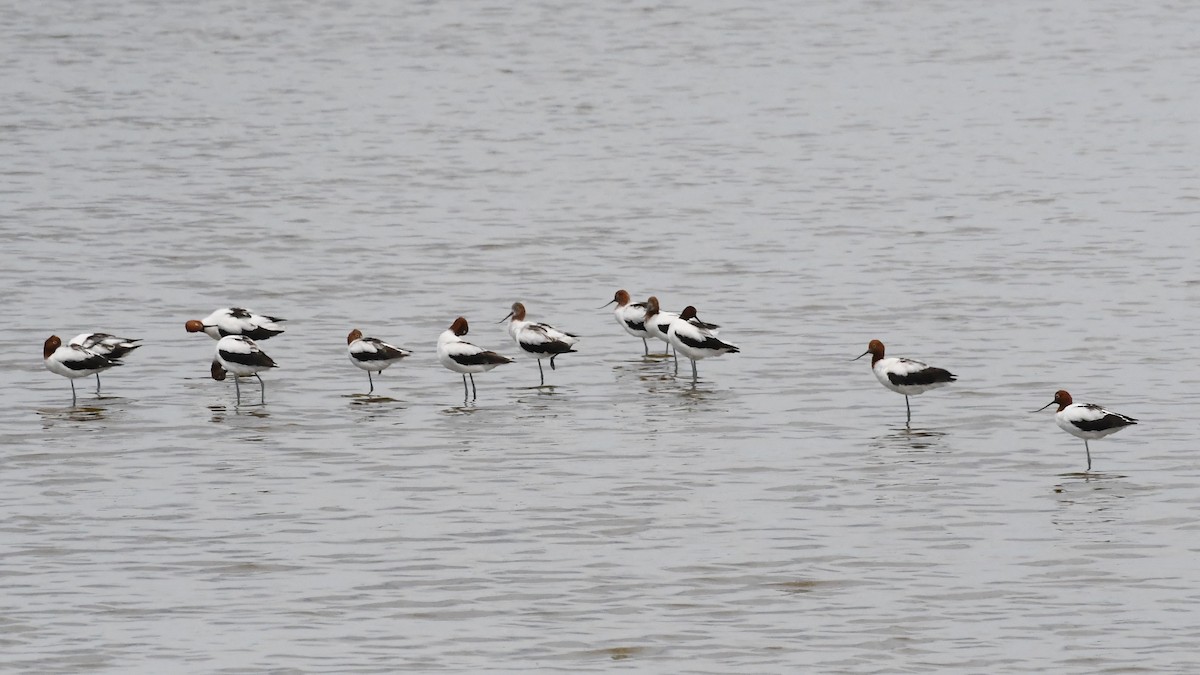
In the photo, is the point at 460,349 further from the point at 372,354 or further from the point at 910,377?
the point at 910,377

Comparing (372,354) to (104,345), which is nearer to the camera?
(372,354)

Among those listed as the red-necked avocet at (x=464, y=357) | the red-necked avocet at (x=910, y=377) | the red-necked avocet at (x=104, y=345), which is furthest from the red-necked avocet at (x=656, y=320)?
the red-necked avocet at (x=104, y=345)

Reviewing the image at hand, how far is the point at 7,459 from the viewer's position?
20703 millimetres

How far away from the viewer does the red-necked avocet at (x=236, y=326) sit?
83.7 ft

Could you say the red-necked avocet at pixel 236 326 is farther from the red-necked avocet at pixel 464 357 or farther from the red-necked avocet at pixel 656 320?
the red-necked avocet at pixel 656 320

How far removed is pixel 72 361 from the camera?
2325cm

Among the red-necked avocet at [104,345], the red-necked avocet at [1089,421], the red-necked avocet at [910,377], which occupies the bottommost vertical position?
the red-necked avocet at [1089,421]

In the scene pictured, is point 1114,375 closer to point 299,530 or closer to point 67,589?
point 299,530

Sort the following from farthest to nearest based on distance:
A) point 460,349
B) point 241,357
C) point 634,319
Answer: point 634,319
point 460,349
point 241,357

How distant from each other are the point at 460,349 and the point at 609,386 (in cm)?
202

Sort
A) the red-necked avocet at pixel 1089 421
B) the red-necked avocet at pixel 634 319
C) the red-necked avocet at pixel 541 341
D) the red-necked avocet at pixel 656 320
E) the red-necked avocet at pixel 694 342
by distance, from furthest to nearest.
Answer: the red-necked avocet at pixel 634 319 < the red-necked avocet at pixel 656 320 < the red-necked avocet at pixel 541 341 < the red-necked avocet at pixel 694 342 < the red-necked avocet at pixel 1089 421

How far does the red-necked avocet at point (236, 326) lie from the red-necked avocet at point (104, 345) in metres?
1.39

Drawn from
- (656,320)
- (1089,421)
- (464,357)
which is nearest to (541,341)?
(464,357)

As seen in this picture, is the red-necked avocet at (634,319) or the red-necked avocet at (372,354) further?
the red-necked avocet at (634,319)
